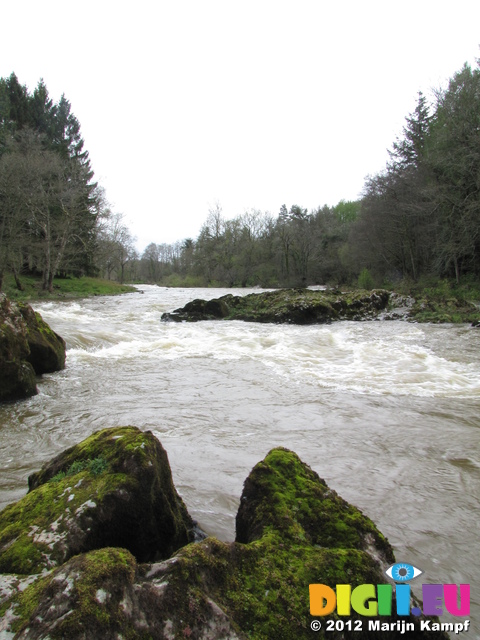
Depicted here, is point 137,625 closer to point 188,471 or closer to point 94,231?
point 188,471

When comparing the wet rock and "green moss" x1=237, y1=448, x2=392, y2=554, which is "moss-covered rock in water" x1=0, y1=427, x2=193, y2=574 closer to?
the wet rock

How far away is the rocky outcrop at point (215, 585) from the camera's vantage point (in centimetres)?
142

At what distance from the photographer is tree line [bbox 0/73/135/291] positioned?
24359 millimetres

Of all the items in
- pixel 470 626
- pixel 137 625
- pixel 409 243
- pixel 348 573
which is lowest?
pixel 470 626

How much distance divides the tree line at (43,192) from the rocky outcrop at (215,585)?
26.1m

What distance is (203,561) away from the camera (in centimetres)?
175

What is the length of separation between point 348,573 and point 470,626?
102 cm

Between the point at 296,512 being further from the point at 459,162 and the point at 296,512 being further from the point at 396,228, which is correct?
the point at 396,228

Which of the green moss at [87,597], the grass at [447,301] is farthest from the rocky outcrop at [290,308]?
the green moss at [87,597]

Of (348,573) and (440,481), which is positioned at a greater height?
(348,573)

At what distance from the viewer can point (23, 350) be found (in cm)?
713

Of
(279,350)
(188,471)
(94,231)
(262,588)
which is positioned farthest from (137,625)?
(94,231)

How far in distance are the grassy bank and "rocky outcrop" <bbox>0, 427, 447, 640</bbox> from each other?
25511mm

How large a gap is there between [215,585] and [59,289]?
35.2 meters
